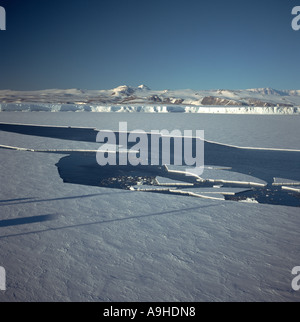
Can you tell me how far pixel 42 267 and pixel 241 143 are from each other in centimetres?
927

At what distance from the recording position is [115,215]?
3.64 metres

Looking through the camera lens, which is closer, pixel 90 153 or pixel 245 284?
pixel 245 284

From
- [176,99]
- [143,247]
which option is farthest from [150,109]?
[143,247]

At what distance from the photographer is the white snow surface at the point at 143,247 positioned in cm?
217

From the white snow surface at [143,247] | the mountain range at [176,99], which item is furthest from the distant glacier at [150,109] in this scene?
the white snow surface at [143,247]

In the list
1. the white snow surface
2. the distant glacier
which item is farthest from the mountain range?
the white snow surface

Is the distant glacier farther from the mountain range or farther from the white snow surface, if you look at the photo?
the white snow surface

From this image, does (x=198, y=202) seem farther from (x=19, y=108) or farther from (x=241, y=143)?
(x=19, y=108)

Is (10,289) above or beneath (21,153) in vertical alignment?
beneath

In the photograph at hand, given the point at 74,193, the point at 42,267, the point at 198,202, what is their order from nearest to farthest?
1. the point at 42,267
2. the point at 198,202
3. the point at 74,193

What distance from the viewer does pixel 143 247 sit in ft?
9.20

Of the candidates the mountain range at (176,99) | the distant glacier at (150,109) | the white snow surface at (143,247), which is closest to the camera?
the white snow surface at (143,247)

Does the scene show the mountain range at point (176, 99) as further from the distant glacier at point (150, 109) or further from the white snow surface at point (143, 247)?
the white snow surface at point (143, 247)
